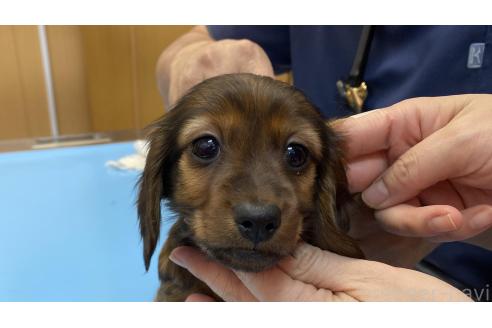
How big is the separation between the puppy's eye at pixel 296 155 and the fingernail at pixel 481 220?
40 cm

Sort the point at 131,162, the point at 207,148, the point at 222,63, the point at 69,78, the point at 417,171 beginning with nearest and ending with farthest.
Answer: the point at 417,171 < the point at 207,148 < the point at 222,63 < the point at 131,162 < the point at 69,78

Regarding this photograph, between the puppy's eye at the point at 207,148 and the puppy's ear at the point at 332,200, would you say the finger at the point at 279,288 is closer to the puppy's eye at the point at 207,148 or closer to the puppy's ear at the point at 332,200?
the puppy's ear at the point at 332,200

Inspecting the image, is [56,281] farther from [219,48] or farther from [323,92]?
[323,92]

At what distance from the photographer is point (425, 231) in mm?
1019

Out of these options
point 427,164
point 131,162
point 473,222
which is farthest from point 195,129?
point 131,162

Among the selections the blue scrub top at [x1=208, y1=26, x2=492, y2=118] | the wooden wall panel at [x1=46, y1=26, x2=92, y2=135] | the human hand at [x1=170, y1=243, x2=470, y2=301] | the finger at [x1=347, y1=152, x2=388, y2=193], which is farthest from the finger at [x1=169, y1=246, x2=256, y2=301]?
the wooden wall panel at [x1=46, y1=26, x2=92, y2=135]

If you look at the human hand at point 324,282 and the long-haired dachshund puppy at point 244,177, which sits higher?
the long-haired dachshund puppy at point 244,177

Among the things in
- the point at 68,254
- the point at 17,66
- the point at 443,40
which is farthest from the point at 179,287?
the point at 17,66

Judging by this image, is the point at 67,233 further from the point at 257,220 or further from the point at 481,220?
the point at 481,220

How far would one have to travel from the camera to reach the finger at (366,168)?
1179 millimetres

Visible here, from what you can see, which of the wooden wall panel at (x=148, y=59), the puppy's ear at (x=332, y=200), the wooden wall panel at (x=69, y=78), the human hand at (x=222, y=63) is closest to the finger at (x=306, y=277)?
the puppy's ear at (x=332, y=200)

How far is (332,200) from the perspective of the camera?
1.16 m

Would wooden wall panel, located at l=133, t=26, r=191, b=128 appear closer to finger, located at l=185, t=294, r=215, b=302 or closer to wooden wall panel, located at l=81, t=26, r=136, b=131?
wooden wall panel, located at l=81, t=26, r=136, b=131

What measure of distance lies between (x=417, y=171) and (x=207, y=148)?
18.5 inches
